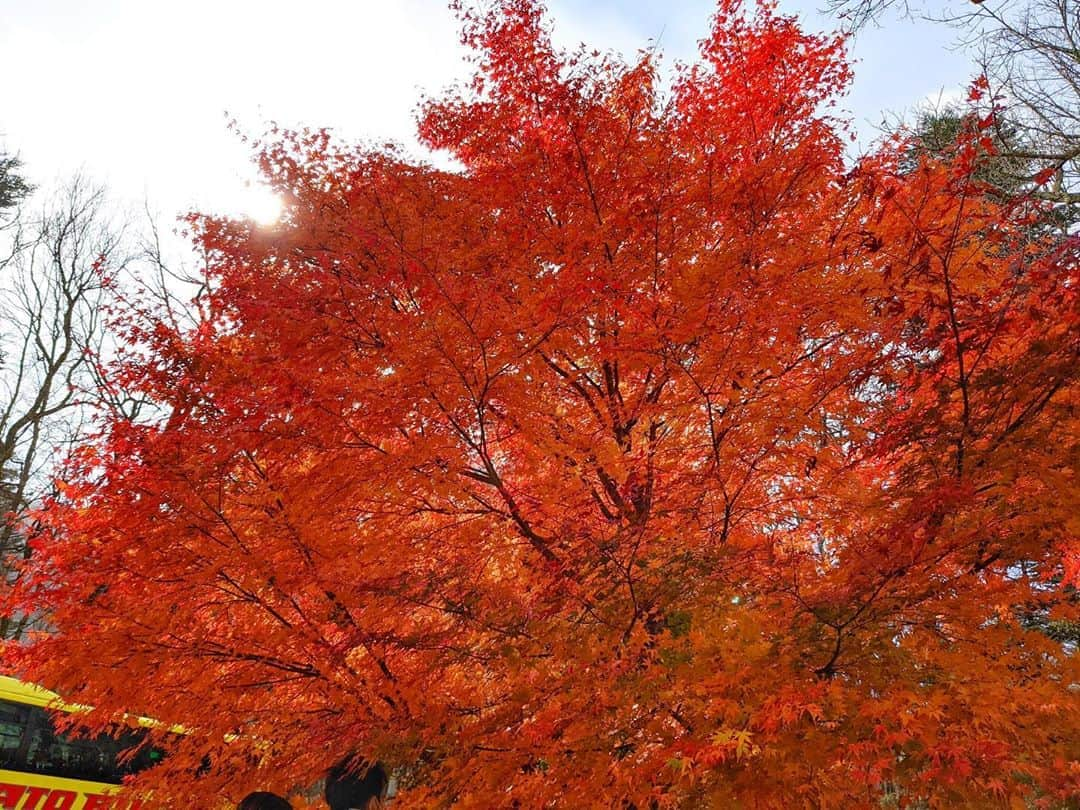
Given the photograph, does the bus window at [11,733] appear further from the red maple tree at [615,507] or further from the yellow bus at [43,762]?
the red maple tree at [615,507]

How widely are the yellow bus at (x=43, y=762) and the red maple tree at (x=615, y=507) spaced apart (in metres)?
5.97

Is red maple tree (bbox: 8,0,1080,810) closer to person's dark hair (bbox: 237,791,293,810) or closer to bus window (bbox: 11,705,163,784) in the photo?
person's dark hair (bbox: 237,791,293,810)

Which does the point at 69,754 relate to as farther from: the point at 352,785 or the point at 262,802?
the point at 262,802

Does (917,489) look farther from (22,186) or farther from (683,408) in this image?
(22,186)

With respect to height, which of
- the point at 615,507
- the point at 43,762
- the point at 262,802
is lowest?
the point at 43,762

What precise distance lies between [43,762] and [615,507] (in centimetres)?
1100

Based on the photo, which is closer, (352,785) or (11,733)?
(352,785)

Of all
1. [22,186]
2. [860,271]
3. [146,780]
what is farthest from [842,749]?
[22,186]

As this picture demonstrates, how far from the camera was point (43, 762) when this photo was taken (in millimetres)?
10477

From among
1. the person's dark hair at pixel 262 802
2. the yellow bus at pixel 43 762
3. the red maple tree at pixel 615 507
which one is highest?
the red maple tree at pixel 615 507

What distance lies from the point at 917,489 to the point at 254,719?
5218mm

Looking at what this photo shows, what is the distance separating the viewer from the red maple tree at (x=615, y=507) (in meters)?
3.32

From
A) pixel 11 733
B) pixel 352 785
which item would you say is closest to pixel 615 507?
→ pixel 352 785

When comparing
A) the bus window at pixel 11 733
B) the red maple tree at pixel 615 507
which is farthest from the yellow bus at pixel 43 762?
the red maple tree at pixel 615 507
